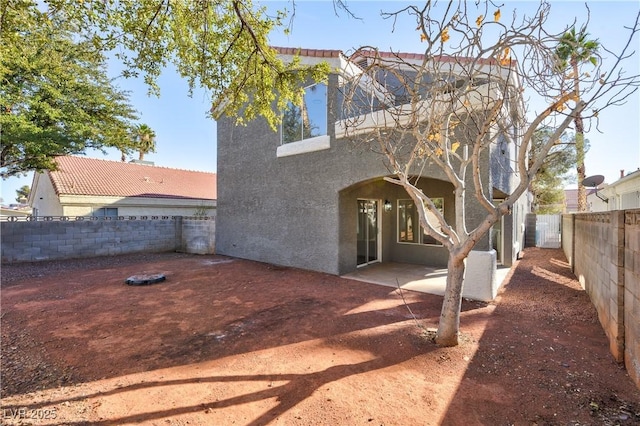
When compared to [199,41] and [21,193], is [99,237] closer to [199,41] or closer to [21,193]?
[199,41]

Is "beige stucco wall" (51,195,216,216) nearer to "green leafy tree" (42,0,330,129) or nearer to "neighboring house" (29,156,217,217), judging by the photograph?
"neighboring house" (29,156,217,217)

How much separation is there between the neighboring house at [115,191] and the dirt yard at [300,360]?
12899 mm

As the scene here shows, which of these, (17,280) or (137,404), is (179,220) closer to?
(17,280)

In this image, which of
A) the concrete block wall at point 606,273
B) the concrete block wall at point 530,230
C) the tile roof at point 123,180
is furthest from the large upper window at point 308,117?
the tile roof at point 123,180

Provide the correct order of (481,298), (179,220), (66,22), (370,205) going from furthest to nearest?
(179,220) < (370,205) < (481,298) < (66,22)

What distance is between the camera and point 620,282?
13.0 ft

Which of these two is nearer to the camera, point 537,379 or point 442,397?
point 442,397

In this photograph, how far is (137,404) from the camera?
3.13 meters

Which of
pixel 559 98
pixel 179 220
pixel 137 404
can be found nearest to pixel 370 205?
pixel 559 98

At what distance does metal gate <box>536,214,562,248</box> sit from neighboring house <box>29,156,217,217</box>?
21616 millimetres

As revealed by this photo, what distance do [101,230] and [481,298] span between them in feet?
47.2

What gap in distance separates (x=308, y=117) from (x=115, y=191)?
637 inches

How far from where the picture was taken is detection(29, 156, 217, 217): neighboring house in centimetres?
1772

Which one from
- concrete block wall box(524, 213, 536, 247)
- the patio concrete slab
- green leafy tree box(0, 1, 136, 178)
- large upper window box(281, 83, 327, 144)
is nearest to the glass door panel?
the patio concrete slab
